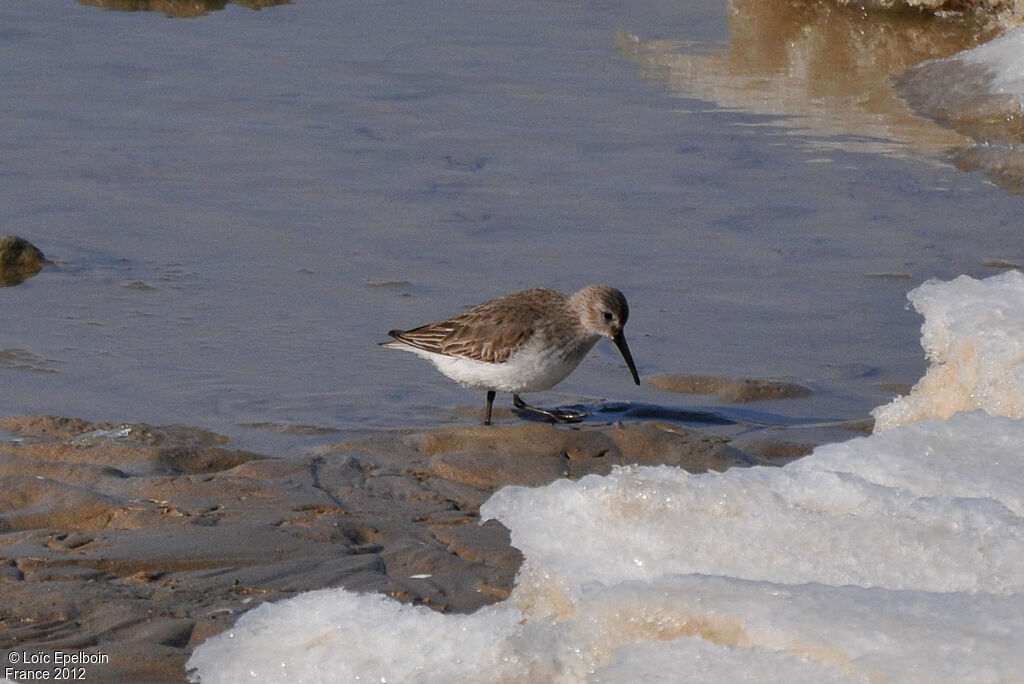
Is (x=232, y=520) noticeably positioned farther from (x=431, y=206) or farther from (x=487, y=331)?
(x=431, y=206)

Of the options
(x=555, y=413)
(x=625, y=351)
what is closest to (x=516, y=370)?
(x=555, y=413)

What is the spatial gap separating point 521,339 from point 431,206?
3.20m

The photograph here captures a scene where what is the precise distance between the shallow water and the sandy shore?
64 cm

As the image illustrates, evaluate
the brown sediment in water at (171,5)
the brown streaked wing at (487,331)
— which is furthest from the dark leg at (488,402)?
the brown sediment in water at (171,5)

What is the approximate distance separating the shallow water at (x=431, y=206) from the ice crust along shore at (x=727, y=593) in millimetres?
2615

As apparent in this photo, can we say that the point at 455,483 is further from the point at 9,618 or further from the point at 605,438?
the point at 9,618

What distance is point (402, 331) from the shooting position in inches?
304

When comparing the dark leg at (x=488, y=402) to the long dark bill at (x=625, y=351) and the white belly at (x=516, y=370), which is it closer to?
the white belly at (x=516, y=370)

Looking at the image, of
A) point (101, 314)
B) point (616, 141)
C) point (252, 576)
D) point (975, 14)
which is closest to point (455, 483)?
point (252, 576)

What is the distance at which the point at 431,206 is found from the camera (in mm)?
10344

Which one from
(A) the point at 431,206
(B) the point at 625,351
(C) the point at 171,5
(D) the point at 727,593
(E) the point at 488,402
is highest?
(C) the point at 171,5

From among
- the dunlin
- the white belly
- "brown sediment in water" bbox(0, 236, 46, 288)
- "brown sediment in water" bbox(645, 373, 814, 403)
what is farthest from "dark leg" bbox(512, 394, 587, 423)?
"brown sediment in water" bbox(0, 236, 46, 288)

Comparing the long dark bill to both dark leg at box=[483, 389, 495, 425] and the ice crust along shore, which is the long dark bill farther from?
the ice crust along shore

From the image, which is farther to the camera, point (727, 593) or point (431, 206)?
point (431, 206)
